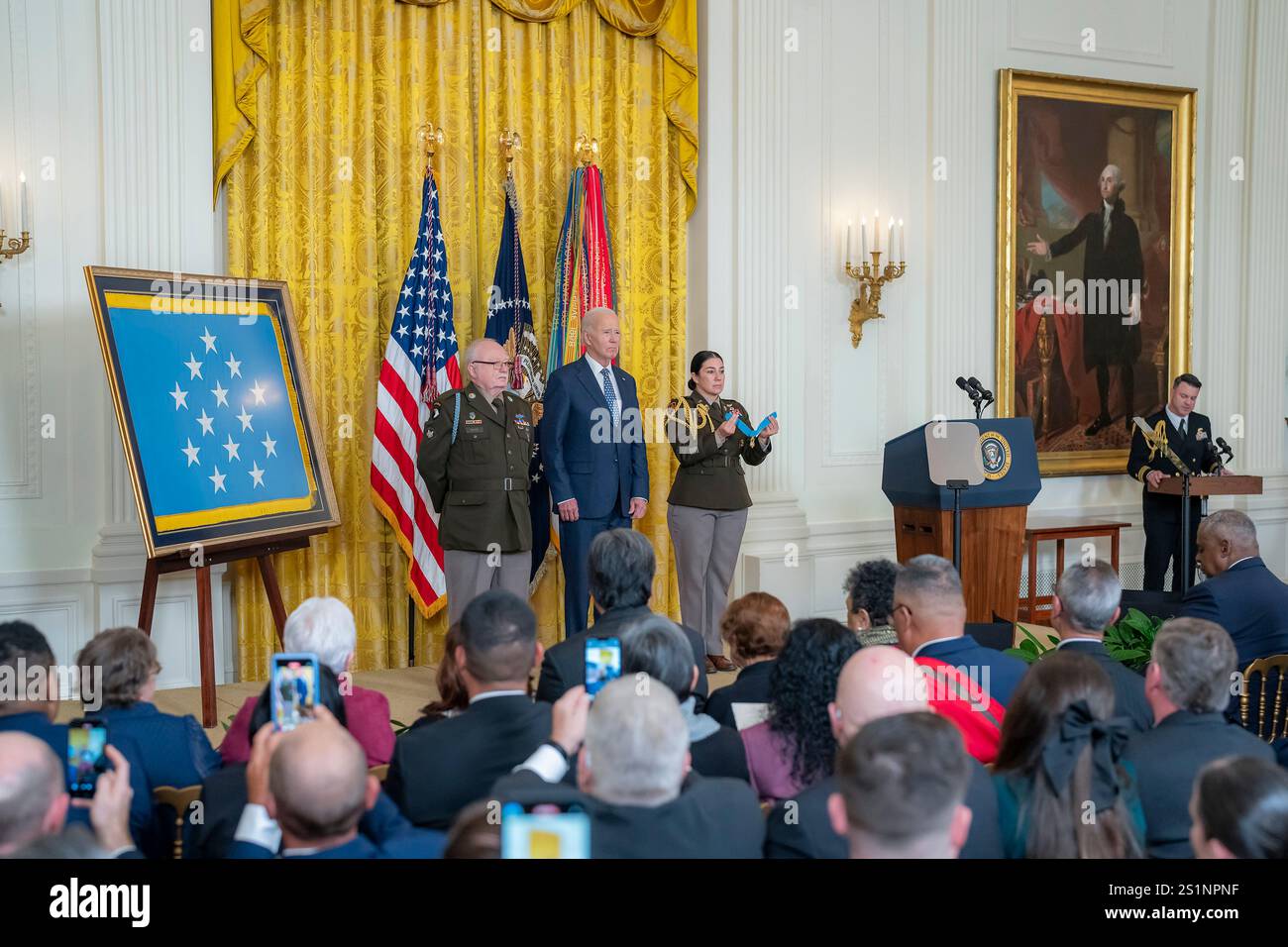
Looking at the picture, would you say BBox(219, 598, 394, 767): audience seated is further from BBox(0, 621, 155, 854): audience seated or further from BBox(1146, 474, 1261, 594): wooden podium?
BBox(1146, 474, 1261, 594): wooden podium

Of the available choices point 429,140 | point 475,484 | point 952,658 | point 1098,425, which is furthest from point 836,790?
point 1098,425

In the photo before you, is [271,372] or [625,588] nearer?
[625,588]

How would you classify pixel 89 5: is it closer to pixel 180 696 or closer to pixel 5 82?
pixel 5 82

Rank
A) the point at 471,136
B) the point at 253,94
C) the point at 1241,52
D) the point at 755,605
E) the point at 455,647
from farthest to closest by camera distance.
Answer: the point at 1241,52 < the point at 471,136 < the point at 253,94 < the point at 755,605 < the point at 455,647

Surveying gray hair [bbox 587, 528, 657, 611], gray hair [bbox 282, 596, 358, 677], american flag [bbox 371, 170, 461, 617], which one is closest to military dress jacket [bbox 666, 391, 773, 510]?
american flag [bbox 371, 170, 461, 617]

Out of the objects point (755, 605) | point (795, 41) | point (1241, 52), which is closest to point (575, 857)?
point (755, 605)

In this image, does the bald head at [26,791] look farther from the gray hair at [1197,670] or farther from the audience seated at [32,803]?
the gray hair at [1197,670]

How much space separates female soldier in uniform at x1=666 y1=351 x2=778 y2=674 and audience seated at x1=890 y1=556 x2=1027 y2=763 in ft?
9.82

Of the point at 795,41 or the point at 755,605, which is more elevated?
the point at 795,41

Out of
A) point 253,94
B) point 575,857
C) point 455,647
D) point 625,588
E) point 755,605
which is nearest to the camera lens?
point 575,857

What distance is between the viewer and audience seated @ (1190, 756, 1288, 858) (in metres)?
1.87

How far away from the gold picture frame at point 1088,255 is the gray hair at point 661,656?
6.08 metres

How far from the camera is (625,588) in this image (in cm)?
377
